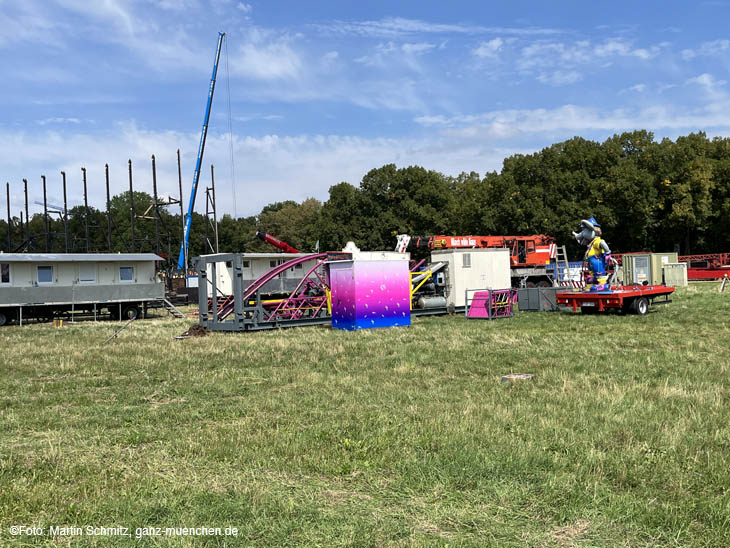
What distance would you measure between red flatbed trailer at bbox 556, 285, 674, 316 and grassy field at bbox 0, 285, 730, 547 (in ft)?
27.0

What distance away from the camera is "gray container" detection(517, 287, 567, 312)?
2416 centimetres

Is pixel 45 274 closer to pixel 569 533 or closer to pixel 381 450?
pixel 381 450

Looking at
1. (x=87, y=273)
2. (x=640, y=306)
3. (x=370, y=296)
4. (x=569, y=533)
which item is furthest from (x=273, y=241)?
(x=569, y=533)

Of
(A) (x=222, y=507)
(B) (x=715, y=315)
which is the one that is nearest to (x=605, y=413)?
(A) (x=222, y=507)

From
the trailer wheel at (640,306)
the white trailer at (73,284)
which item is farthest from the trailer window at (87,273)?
the trailer wheel at (640,306)

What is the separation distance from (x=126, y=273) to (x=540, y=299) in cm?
1879

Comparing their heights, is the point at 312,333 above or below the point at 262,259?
below

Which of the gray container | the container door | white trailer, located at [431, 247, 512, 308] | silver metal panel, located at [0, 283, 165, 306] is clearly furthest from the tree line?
the gray container

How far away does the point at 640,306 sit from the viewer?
21.2 metres

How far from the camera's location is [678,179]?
1954 inches

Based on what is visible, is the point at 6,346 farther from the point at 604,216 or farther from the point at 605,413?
the point at 604,216

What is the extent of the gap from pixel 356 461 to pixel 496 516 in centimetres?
164

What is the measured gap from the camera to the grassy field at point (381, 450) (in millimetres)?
4570

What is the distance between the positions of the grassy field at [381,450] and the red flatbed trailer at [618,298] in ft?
27.0
